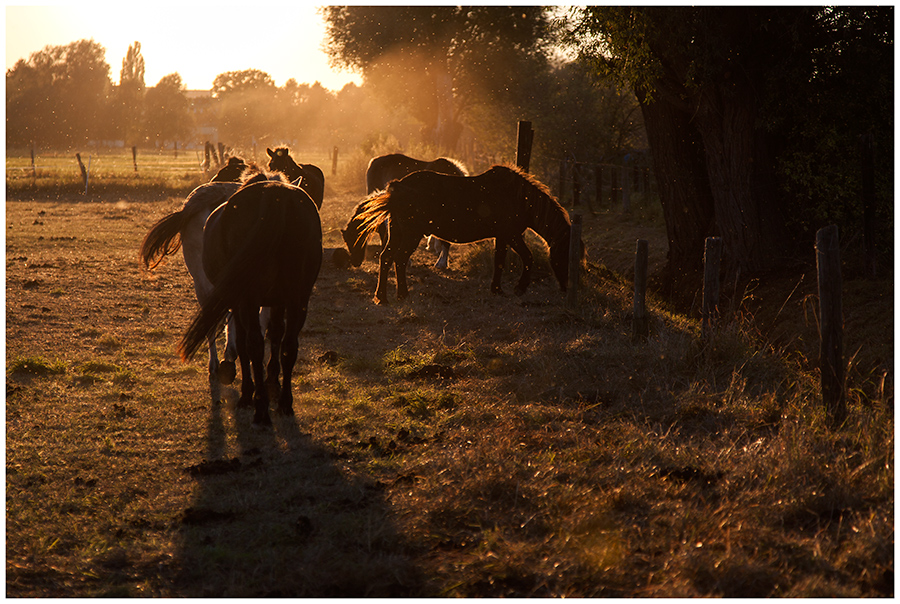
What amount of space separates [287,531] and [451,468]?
1.04 meters

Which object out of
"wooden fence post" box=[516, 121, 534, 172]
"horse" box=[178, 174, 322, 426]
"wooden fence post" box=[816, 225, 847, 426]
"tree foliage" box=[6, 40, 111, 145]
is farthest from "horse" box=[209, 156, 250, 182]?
"tree foliage" box=[6, 40, 111, 145]

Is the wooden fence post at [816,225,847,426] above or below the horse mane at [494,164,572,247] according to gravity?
below

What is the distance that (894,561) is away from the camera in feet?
9.58

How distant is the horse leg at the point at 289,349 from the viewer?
4930mm

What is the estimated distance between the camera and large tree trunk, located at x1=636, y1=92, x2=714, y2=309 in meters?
11.4

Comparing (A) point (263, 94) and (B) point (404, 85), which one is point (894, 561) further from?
→ (A) point (263, 94)

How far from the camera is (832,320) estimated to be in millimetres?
4699

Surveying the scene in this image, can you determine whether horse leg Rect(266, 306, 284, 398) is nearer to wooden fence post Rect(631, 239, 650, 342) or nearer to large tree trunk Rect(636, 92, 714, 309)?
wooden fence post Rect(631, 239, 650, 342)

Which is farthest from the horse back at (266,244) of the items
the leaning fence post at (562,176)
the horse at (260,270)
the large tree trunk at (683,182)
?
the leaning fence post at (562,176)

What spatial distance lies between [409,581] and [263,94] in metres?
97.8

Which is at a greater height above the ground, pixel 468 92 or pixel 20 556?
pixel 468 92

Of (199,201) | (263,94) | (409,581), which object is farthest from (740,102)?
(263,94)

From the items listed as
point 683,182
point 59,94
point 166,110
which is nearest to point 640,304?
point 683,182

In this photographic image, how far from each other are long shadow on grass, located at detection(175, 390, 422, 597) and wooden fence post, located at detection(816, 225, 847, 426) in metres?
3.10
